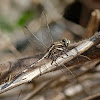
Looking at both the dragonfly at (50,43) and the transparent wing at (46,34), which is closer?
the dragonfly at (50,43)

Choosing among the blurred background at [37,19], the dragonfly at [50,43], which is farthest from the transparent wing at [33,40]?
the blurred background at [37,19]

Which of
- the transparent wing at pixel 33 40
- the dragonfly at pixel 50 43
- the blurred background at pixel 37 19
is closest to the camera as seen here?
the dragonfly at pixel 50 43

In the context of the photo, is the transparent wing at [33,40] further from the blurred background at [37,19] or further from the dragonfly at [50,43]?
the blurred background at [37,19]

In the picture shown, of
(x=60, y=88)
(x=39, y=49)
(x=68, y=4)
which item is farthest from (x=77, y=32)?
(x=39, y=49)

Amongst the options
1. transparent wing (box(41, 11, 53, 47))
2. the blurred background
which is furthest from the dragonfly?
the blurred background

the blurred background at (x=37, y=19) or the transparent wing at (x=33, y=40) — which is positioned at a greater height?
the blurred background at (x=37, y=19)

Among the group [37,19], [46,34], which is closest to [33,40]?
[46,34]

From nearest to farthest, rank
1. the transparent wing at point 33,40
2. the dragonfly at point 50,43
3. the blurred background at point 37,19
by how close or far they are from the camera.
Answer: the dragonfly at point 50,43 < the transparent wing at point 33,40 < the blurred background at point 37,19

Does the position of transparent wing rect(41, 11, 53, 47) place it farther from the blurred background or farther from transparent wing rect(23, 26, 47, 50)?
the blurred background
